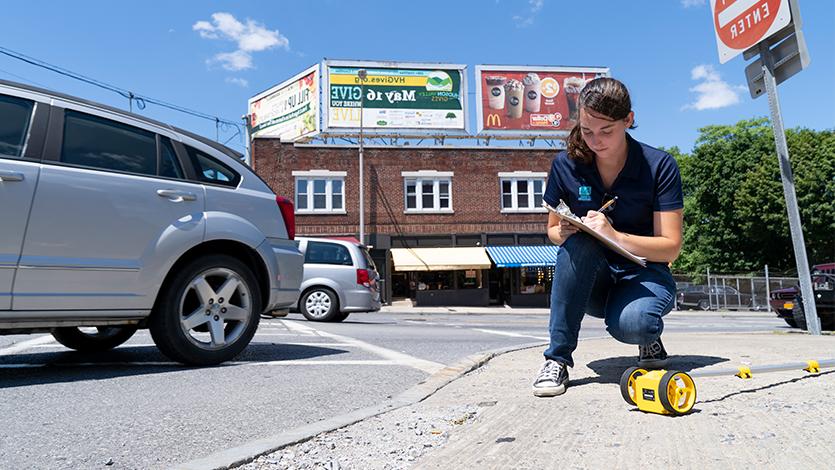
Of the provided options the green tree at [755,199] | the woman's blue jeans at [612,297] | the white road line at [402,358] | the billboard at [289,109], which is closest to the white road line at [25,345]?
the white road line at [402,358]

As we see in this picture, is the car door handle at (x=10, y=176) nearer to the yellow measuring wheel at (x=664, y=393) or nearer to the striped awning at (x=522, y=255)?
the yellow measuring wheel at (x=664, y=393)

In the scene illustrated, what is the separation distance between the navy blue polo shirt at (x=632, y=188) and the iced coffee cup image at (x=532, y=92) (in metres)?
28.9

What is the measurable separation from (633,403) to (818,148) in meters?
44.2

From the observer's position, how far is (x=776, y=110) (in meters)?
7.17

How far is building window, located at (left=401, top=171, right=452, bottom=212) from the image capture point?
28797mm

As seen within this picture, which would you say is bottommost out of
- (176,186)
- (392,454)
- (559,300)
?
(392,454)

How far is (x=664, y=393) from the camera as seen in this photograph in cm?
233

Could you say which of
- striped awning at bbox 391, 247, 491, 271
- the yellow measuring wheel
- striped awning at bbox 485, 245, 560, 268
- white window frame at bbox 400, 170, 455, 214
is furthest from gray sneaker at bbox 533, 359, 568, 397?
white window frame at bbox 400, 170, 455, 214

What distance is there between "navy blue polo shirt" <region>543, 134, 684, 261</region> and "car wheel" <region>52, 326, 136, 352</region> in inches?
144

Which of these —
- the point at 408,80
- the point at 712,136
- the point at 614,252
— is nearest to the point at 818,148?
the point at 712,136

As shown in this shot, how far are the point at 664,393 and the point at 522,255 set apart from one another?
86.5 ft

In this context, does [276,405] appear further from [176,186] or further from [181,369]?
[176,186]

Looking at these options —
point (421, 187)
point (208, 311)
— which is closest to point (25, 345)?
point (208, 311)

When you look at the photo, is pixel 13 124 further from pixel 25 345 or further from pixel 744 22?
pixel 744 22
